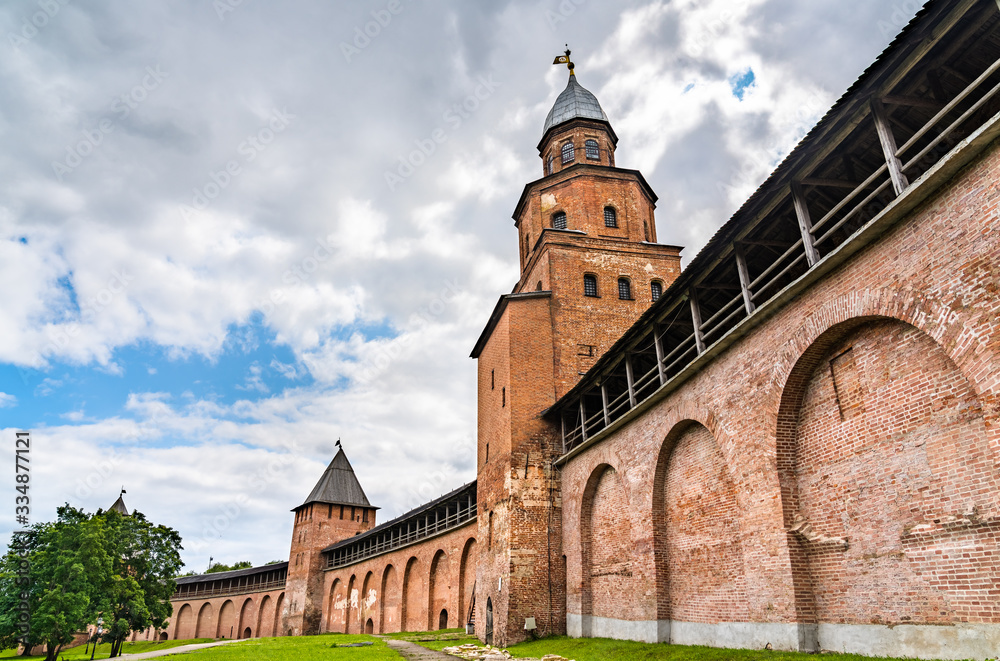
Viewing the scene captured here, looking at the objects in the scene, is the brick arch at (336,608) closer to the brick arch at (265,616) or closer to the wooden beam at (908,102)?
the brick arch at (265,616)

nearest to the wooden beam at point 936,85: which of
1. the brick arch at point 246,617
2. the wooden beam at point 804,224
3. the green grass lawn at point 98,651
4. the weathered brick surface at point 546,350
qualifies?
the wooden beam at point 804,224

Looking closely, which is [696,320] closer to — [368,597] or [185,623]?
[368,597]

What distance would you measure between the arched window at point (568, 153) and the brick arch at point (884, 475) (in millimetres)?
18130

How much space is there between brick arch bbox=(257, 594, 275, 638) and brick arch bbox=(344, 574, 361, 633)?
13433 millimetres

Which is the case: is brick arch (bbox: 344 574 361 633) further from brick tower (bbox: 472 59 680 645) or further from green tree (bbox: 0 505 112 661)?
brick tower (bbox: 472 59 680 645)

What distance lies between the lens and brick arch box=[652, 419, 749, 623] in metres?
10.2

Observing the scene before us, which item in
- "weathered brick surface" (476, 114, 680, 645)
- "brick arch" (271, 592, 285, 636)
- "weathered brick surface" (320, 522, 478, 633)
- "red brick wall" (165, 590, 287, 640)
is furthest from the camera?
"red brick wall" (165, 590, 287, 640)

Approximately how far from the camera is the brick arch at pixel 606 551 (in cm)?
1368

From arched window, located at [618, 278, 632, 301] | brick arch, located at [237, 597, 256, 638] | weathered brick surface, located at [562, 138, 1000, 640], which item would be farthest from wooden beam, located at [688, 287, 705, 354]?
brick arch, located at [237, 597, 256, 638]

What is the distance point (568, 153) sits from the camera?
25.2m

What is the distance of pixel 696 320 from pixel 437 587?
20.6m

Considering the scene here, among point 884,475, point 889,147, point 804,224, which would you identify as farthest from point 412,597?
point 889,147

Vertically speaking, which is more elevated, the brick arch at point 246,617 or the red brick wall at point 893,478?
the red brick wall at point 893,478

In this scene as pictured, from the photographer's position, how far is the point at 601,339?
823 inches
